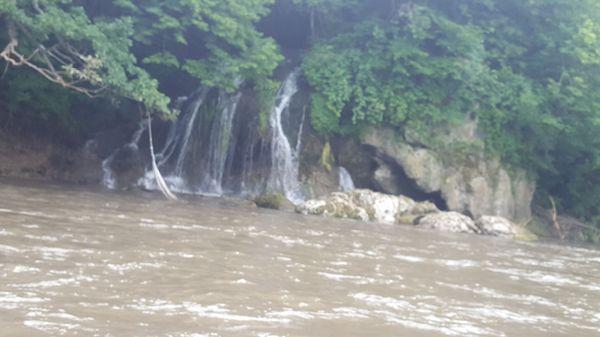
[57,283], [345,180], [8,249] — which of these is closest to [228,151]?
[345,180]

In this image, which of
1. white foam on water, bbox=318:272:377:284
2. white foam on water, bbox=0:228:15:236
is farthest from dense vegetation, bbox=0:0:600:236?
white foam on water, bbox=318:272:377:284

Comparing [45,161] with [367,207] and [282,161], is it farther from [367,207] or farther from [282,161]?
[367,207]

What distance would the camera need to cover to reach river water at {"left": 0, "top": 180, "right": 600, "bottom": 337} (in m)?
5.48

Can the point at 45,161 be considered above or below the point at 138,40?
below

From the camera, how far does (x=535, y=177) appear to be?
2275 cm

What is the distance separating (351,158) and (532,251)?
8.48 metres

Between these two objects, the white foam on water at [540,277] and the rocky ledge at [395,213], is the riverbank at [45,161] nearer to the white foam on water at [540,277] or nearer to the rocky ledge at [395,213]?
the rocky ledge at [395,213]

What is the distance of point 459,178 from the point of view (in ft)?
69.8

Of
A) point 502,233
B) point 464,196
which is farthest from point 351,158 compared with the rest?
point 502,233

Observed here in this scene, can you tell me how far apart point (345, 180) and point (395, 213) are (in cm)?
316

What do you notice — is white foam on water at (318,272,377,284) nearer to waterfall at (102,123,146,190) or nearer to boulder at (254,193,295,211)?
boulder at (254,193,295,211)

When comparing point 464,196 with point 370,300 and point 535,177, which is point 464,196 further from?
point 370,300

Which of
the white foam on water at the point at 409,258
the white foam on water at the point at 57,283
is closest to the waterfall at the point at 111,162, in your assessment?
the white foam on water at the point at 409,258

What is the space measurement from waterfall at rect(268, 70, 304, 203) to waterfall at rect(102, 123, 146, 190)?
4115 mm
